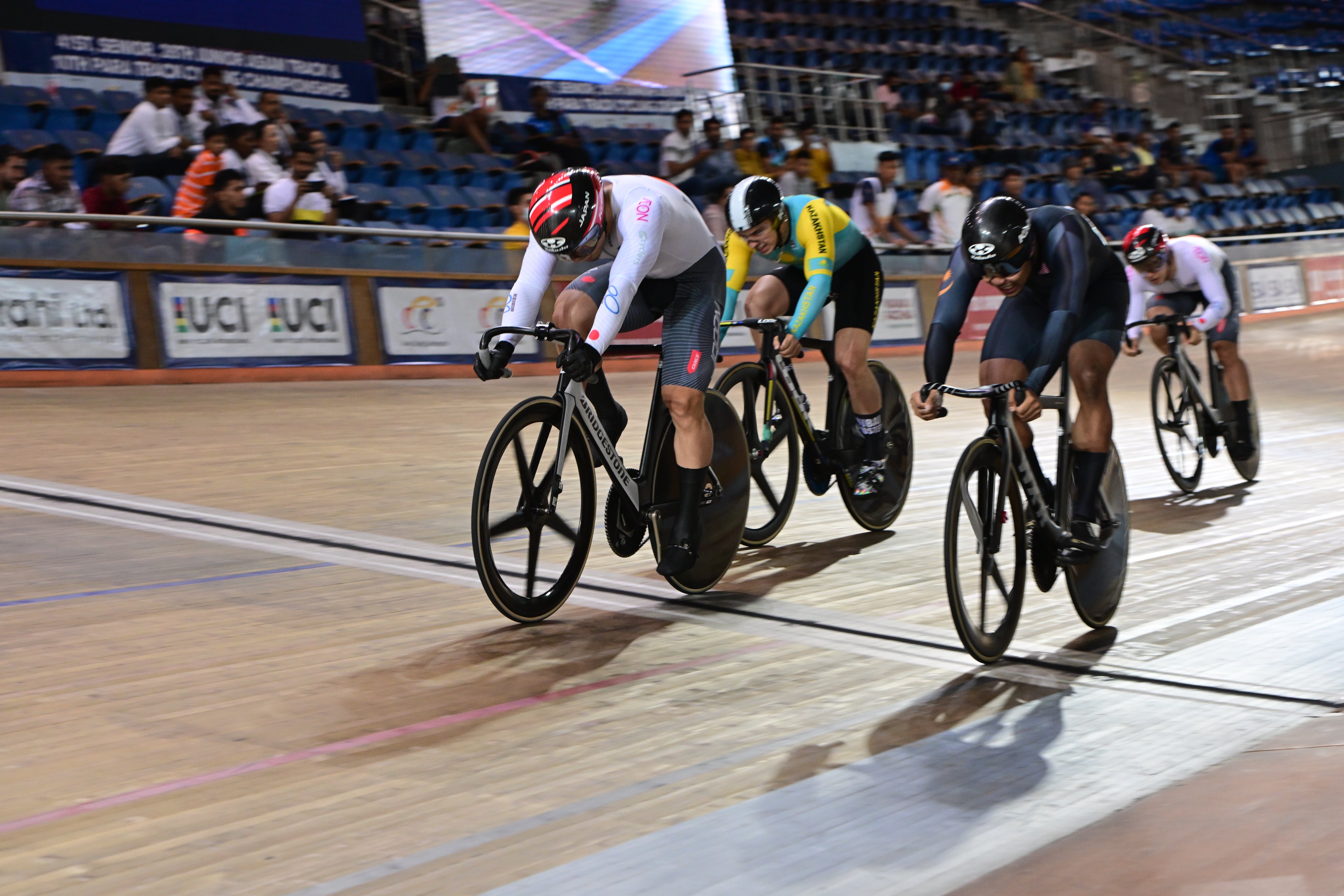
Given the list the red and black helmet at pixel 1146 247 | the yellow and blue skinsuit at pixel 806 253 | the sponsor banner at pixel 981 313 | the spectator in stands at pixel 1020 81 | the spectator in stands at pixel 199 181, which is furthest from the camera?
the spectator in stands at pixel 1020 81

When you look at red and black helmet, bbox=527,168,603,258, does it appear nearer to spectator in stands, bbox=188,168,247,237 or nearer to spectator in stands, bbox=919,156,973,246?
spectator in stands, bbox=188,168,247,237

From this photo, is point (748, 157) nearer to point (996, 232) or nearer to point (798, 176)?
point (798, 176)

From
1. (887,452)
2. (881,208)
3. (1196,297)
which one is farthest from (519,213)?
(887,452)

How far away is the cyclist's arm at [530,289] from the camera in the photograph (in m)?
3.86

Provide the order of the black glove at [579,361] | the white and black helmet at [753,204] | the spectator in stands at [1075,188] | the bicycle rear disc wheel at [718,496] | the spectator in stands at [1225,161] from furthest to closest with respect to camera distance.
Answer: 1. the spectator in stands at [1225,161]
2. the spectator in stands at [1075,188]
3. the white and black helmet at [753,204]
4. the bicycle rear disc wheel at [718,496]
5. the black glove at [579,361]

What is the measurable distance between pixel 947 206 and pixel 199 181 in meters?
8.00

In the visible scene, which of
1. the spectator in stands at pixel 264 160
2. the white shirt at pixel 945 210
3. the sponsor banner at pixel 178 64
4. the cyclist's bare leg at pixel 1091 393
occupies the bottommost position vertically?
the cyclist's bare leg at pixel 1091 393

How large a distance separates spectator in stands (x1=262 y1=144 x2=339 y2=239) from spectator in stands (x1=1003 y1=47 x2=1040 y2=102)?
1506 centimetres

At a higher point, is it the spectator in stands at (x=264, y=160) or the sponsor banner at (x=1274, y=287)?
the spectator in stands at (x=264, y=160)

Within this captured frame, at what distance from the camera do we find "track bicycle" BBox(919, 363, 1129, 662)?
338cm

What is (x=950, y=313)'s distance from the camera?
3865 mm

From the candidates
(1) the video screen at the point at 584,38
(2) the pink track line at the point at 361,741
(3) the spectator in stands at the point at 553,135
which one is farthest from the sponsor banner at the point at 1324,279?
(2) the pink track line at the point at 361,741

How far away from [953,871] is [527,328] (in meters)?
2.05

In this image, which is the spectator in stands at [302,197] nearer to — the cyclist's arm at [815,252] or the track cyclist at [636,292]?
the cyclist's arm at [815,252]
